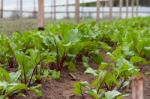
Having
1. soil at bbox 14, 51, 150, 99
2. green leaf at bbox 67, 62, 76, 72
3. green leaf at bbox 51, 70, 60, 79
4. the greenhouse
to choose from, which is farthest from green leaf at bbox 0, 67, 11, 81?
green leaf at bbox 67, 62, 76, 72

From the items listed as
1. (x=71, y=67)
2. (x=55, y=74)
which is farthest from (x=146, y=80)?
(x=55, y=74)

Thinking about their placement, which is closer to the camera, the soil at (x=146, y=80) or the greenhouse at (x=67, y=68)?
the greenhouse at (x=67, y=68)

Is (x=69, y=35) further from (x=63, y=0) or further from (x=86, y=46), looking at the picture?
(x=63, y=0)

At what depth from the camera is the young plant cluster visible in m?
2.29

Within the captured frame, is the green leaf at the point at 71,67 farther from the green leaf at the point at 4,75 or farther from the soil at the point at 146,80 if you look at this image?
the green leaf at the point at 4,75

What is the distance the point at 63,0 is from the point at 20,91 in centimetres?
1952

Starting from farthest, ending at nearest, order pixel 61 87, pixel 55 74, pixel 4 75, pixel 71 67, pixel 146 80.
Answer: pixel 71 67
pixel 146 80
pixel 55 74
pixel 61 87
pixel 4 75

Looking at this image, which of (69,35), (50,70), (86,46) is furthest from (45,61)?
(86,46)

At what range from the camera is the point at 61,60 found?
3.05 metres

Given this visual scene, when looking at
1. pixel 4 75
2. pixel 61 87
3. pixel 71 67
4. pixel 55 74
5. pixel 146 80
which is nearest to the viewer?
pixel 4 75

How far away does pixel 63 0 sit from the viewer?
851 inches

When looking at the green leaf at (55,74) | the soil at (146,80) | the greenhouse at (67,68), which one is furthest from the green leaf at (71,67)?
the soil at (146,80)

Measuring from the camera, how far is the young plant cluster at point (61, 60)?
2.29 metres

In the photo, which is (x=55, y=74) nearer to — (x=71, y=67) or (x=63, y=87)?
(x=63, y=87)
